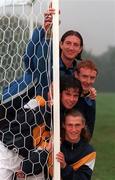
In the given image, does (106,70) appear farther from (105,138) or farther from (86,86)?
(86,86)

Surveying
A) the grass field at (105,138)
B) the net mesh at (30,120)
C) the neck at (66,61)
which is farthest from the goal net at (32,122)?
the grass field at (105,138)

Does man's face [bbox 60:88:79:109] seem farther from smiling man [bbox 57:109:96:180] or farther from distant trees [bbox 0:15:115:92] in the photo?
distant trees [bbox 0:15:115:92]

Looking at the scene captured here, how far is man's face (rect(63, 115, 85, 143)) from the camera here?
172cm

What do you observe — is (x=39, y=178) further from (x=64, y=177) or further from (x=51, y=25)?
(x=51, y=25)

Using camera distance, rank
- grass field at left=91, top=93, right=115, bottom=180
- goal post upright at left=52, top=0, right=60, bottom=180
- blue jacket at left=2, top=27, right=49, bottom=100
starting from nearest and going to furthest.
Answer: goal post upright at left=52, top=0, right=60, bottom=180 → blue jacket at left=2, top=27, right=49, bottom=100 → grass field at left=91, top=93, right=115, bottom=180

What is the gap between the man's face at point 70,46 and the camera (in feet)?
5.94

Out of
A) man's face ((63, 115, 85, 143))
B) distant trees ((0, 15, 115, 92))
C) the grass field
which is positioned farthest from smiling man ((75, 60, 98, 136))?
the grass field

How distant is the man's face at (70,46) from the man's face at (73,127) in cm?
23

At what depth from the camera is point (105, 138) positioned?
474 cm

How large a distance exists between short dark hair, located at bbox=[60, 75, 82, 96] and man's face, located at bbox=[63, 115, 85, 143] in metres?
0.10

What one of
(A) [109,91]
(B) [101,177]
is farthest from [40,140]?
(A) [109,91]

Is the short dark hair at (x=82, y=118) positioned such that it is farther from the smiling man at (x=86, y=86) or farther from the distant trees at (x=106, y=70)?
the distant trees at (x=106, y=70)

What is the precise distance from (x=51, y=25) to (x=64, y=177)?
0.49 meters

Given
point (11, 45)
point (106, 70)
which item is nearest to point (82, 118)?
point (11, 45)
